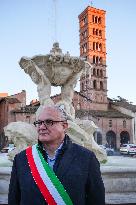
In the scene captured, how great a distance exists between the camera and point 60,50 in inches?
373

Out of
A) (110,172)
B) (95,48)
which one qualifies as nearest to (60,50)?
(110,172)

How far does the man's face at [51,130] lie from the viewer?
Result: 8.94 feet

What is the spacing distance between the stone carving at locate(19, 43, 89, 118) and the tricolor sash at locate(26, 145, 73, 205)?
6.22 m

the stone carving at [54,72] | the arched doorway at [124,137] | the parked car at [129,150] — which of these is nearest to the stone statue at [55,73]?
the stone carving at [54,72]

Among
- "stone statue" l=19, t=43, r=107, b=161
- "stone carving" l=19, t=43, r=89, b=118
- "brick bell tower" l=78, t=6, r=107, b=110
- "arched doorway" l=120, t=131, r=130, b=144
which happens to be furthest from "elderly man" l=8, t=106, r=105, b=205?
"brick bell tower" l=78, t=6, r=107, b=110

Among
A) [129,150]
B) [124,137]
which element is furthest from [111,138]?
[129,150]

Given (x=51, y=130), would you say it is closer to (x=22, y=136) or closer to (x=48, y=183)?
(x=48, y=183)

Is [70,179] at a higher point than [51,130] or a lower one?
lower

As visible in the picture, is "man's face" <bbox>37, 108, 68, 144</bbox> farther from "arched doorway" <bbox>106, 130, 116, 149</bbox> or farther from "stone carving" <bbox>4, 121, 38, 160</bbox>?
"arched doorway" <bbox>106, 130, 116, 149</bbox>

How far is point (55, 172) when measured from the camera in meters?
2.60

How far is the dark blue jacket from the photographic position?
254cm

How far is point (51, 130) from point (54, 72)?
6.44 m

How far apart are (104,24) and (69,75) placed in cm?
7378

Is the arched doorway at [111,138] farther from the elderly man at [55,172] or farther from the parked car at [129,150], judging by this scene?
the elderly man at [55,172]
